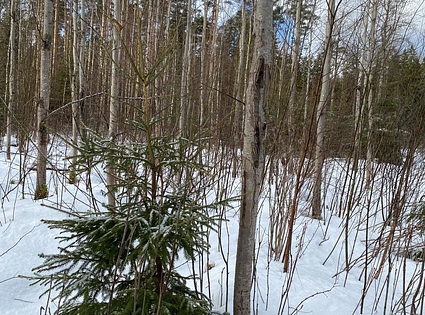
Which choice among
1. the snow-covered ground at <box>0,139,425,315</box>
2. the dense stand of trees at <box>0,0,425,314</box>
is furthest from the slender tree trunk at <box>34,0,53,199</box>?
the snow-covered ground at <box>0,139,425,315</box>

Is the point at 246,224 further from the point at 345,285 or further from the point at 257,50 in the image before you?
the point at 345,285

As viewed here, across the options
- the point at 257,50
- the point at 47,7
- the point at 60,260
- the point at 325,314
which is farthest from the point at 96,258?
the point at 47,7

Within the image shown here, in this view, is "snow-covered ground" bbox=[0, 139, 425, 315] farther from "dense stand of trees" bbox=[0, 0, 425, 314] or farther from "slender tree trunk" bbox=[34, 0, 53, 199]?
"slender tree trunk" bbox=[34, 0, 53, 199]

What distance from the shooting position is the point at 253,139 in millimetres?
1465

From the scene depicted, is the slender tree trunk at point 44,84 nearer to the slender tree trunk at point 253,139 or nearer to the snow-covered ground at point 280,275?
the snow-covered ground at point 280,275

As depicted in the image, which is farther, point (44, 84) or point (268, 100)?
point (44, 84)

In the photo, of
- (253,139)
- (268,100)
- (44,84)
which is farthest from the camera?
(44,84)

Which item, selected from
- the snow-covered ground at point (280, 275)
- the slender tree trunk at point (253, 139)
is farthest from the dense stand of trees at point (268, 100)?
the snow-covered ground at point (280, 275)

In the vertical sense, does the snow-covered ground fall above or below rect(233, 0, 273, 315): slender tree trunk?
below

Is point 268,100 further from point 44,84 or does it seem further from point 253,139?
point 44,84

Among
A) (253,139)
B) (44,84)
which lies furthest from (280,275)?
(44,84)

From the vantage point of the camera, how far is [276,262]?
265 cm

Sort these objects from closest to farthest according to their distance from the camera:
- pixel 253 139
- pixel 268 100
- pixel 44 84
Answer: pixel 253 139 < pixel 268 100 < pixel 44 84

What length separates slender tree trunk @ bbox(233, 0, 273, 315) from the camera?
4.64 ft
